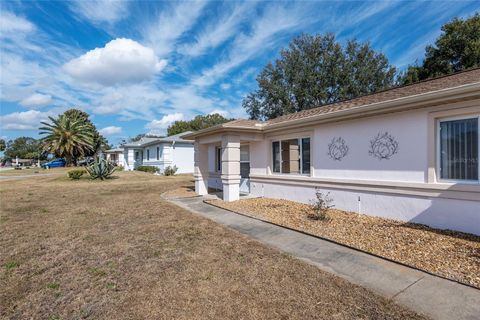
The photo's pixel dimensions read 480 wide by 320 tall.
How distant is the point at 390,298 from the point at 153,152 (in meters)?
29.4

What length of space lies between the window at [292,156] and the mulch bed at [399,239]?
1819mm

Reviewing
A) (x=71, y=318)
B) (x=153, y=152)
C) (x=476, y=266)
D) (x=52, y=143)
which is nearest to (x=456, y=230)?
(x=476, y=266)

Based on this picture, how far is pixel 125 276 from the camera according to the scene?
415 centimetres

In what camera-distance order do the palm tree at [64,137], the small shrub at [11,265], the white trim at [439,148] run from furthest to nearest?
the palm tree at [64,137]
the white trim at [439,148]
the small shrub at [11,265]

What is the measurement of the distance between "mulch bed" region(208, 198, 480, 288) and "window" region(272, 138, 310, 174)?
5.97 ft

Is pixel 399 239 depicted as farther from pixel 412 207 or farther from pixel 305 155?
pixel 305 155

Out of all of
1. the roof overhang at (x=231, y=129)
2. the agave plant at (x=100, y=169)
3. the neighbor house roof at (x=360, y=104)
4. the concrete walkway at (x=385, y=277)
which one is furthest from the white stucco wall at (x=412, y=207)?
the agave plant at (x=100, y=169)

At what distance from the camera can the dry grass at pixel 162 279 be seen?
3.21 meters

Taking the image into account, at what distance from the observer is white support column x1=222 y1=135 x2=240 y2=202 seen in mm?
10289

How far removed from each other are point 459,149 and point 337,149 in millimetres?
3063

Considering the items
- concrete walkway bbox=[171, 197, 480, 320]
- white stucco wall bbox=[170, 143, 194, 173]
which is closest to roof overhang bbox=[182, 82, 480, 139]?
concrete walkway bbox=[171, 197, 480, 320]

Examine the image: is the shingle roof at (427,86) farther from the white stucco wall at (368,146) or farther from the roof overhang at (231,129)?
the roof overhang at (231,129)

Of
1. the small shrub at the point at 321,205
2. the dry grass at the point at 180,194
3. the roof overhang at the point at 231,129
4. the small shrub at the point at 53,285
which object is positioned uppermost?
the roof overhang at the point at 231,129

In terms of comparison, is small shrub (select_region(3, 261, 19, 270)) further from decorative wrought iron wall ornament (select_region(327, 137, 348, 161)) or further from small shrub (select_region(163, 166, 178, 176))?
small shrub (select_region(163, 166, 178, 176))
